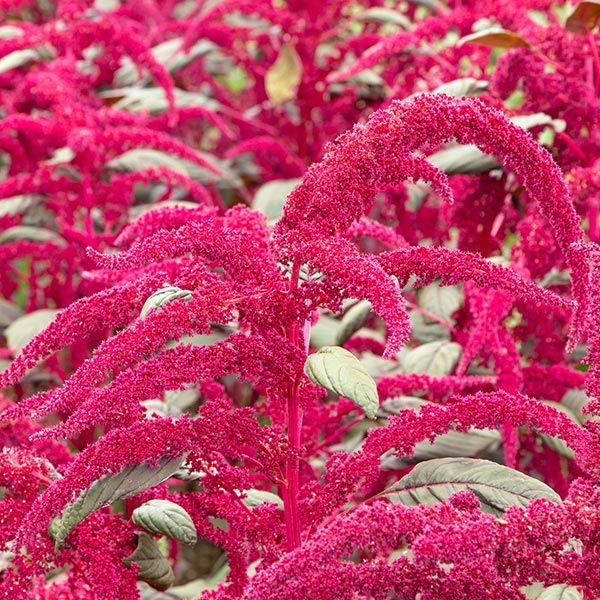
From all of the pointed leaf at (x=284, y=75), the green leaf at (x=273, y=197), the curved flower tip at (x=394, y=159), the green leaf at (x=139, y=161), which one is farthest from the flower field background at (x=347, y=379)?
the pointed leaf at (x=284, y=75)

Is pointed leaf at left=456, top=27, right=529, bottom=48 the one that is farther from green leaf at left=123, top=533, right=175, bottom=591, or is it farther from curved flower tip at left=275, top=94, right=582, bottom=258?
green leaf at left=123, top=533, right=175, bottom=591

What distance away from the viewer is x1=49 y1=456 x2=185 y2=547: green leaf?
915 millimetres

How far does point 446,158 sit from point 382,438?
679 mm

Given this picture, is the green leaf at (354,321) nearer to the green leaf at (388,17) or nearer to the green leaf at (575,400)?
the green leaf at (575,400)

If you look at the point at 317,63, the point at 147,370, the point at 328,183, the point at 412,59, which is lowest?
the point at 317,63

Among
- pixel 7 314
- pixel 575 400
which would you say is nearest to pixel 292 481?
pixel 575 400

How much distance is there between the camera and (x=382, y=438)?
3.04 feet

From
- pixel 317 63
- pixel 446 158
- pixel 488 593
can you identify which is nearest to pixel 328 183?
pixel 488 593

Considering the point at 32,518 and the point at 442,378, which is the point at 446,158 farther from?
the point at 32,518

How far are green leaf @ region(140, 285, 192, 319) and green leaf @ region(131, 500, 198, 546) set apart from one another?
8.8 inches

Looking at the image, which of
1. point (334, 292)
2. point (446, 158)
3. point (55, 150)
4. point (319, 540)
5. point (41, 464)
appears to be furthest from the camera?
point (55, 150)

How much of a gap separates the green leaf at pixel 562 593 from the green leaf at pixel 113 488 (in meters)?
0.35

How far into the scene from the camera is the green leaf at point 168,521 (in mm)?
971

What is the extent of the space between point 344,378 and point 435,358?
581mm
